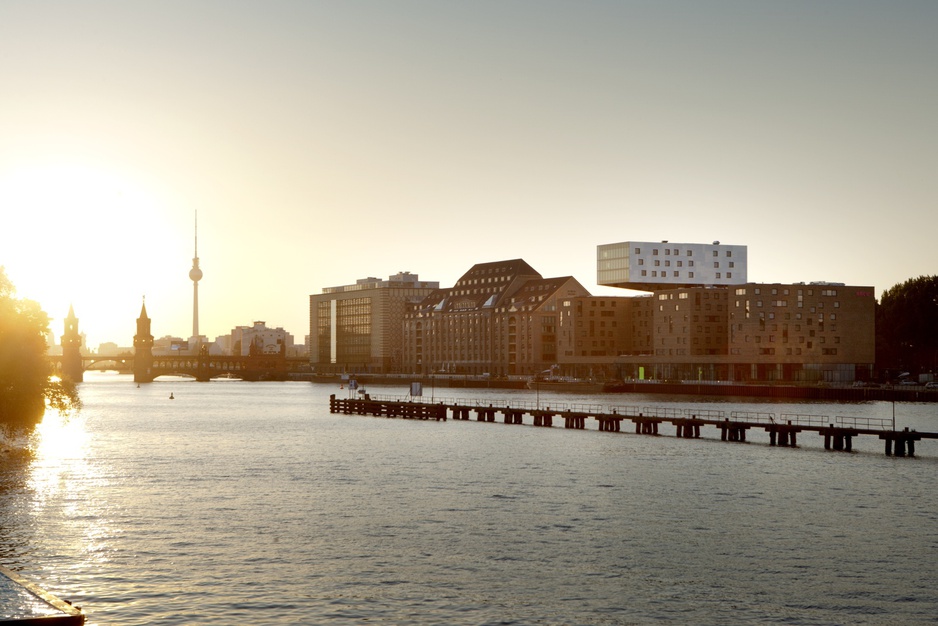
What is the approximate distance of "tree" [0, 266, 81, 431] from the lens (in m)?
75.9

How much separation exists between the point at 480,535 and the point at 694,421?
6362 cm

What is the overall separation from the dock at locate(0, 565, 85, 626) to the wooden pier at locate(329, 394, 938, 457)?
74005 millimetres

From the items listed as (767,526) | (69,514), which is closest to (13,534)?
(69,514)

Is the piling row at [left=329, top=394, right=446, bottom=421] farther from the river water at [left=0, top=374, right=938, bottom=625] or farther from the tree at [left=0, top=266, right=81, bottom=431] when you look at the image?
the tree at [left=0, top=266, right=81, bottom=431]

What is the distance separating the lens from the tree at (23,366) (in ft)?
249

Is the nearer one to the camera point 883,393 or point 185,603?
point 185,603

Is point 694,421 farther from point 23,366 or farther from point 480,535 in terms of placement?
point 23,366

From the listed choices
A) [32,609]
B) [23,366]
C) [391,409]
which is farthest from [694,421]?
[32,609]

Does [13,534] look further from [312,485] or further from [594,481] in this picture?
[594,481]

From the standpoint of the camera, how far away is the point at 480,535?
51.5 m

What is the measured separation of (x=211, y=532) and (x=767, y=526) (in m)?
27.5

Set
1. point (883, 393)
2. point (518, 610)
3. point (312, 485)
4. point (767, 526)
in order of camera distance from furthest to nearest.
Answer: point (883, 393), point (312, 485), point (767, 526), point (518, 610)

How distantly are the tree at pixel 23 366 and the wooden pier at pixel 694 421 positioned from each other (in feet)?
193

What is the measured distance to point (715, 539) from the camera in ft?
168
